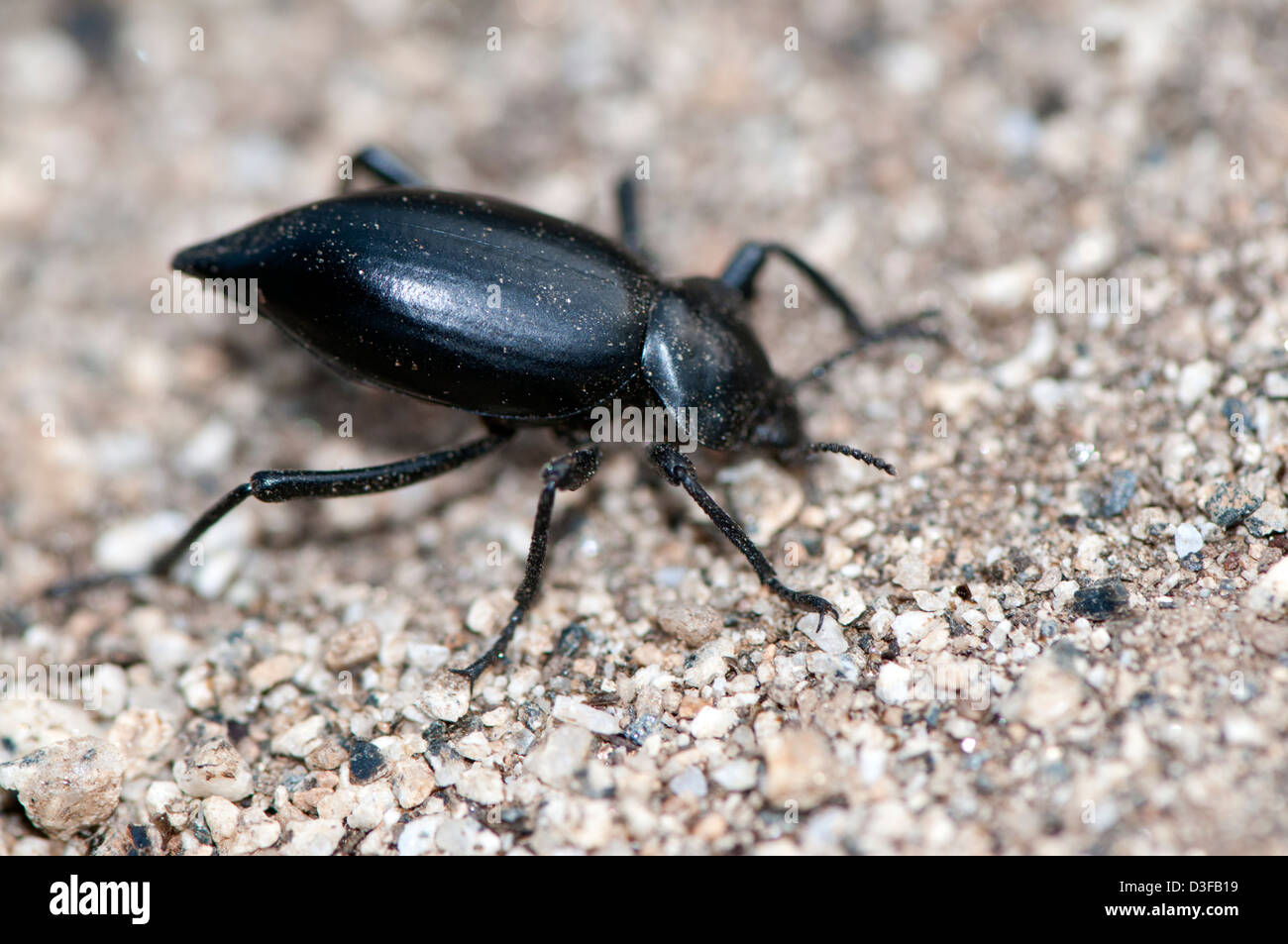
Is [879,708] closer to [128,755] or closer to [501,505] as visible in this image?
[501,505]

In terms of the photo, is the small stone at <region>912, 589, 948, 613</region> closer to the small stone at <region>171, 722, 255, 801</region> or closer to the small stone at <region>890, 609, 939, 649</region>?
the small stone at <region>890, 609, 939, 649</region>

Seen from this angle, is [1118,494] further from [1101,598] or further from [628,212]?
[628,212]

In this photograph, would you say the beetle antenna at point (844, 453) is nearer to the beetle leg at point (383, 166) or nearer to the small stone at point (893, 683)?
the small stone at point (893, 683)

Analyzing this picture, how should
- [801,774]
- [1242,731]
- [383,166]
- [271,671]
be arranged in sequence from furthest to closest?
[383,166] < [271,671] < [801,774] < [1242,731]

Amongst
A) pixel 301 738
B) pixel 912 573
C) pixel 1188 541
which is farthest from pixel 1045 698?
pixel 301 738

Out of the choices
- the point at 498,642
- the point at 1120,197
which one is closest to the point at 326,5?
the point at 498,642

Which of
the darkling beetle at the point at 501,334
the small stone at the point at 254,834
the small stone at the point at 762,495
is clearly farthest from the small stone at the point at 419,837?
the small stone at the point at 762,495
